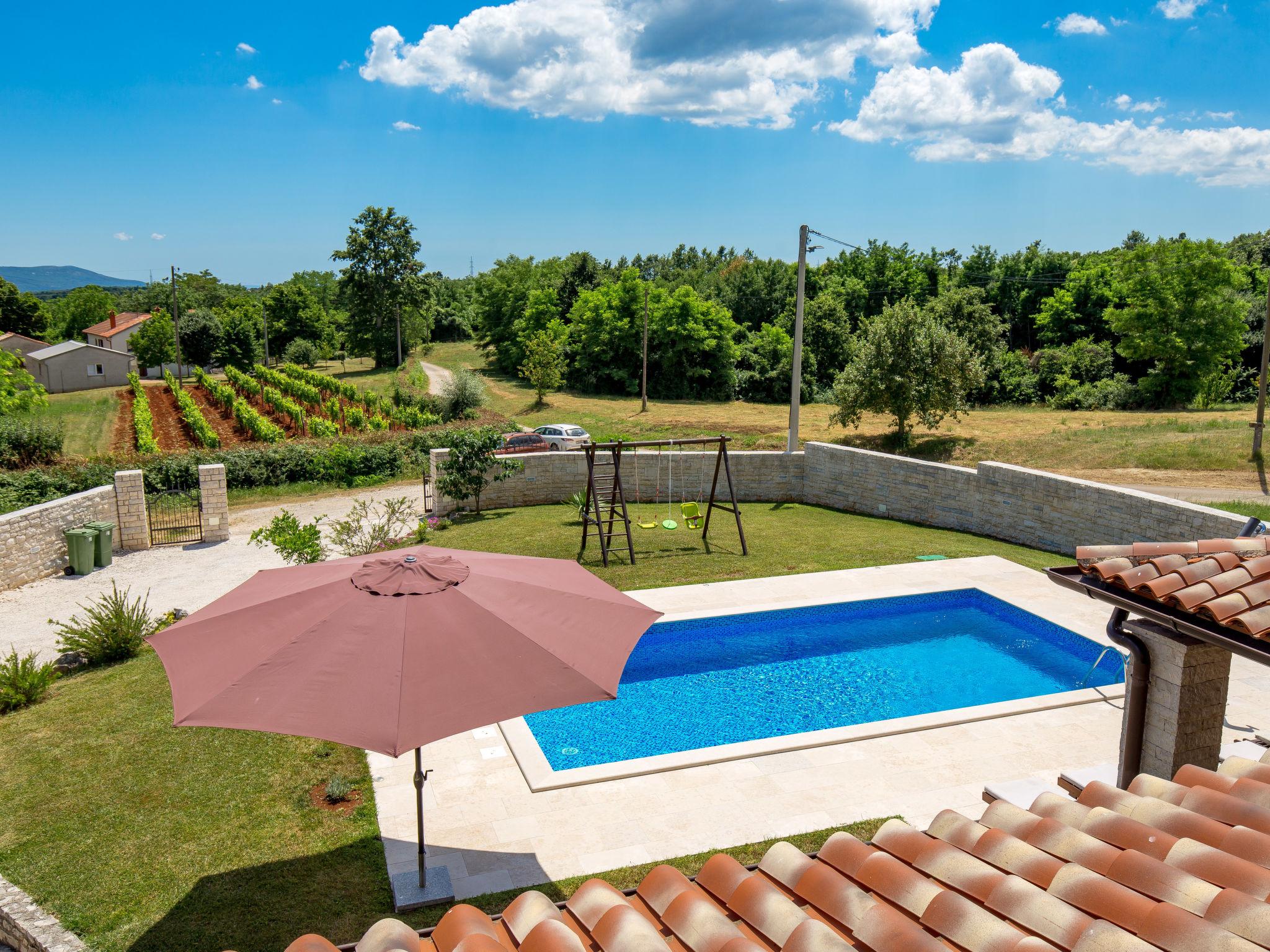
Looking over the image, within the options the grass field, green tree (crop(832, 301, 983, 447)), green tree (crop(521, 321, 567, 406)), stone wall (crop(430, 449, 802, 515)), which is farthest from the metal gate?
green tree (crop(521, 321, 567, 406))

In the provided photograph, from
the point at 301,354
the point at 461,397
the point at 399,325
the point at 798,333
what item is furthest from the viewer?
the point at 301,354

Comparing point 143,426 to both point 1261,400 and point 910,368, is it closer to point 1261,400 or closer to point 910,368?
point 910,368

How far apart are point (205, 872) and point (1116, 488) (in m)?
14.7

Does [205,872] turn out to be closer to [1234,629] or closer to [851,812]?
[851,812]

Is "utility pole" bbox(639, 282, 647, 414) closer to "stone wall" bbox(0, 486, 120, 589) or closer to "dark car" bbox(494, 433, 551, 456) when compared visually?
"dark car" bbox(494, 433, 551, 456)

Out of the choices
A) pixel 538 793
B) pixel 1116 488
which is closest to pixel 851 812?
pixel 538 793

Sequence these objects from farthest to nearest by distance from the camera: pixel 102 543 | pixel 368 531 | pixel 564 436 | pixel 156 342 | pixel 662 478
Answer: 1. pixel 156 342
2. pixel 564 436
3. pixel 662 478
4. pixel 368 531
5. pixel 102 543

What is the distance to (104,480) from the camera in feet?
65.2

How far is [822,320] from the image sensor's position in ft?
165

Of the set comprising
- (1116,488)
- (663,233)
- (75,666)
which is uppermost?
(663,233)

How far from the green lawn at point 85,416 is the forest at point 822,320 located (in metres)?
9.78

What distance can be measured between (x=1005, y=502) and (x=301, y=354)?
61.1m

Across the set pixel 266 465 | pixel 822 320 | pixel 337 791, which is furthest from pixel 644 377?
pixel 337 791

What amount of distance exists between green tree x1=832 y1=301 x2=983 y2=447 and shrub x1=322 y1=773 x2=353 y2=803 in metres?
22.4
